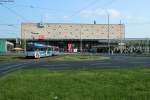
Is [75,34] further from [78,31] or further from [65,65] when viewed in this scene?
[65,65]

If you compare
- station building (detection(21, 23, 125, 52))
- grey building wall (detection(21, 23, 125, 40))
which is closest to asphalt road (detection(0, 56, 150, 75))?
station building (detection(21, 23, 125, 52))

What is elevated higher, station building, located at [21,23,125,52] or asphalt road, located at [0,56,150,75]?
station building, located at [21,23,125,52]

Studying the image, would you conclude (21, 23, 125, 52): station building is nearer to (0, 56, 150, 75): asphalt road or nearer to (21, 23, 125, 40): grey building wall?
(21, 23, 125, 40): grey building wall

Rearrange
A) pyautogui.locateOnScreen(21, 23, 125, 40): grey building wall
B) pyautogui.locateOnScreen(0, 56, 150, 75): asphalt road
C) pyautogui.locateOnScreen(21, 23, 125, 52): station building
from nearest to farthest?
pyautogui.locateOnScreen(0, 56, 150, 75): asphalt road, pyautogui.locateOnScreen(21, 23, 125, 52): station building, pyautogui.locateOnScreen(21, 23, 125, 40): grey building wall

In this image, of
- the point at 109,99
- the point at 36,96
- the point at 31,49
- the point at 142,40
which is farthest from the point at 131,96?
the point at 142,40

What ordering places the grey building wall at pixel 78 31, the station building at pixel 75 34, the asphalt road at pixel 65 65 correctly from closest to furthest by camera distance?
the asphalt road at pixel 65 65 → the station building at pixel 75 34 → the grey building wall at pixel 78 31

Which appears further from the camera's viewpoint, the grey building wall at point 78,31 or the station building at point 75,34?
the grey building wall at point 78,31

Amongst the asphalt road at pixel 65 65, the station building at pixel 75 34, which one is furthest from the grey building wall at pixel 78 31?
the asphalt road at pixel 65 65

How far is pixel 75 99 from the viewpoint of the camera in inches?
477

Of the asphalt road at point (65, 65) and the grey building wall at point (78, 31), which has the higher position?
the grey building wall at point (78, 31)

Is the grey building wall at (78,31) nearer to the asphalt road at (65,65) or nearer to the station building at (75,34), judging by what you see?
the station building at (75,34)

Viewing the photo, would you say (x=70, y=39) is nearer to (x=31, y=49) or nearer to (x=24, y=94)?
(x=31, y=49)

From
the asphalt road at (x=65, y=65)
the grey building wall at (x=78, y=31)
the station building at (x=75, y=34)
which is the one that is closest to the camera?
the asphalt road at (x=65, y=65)

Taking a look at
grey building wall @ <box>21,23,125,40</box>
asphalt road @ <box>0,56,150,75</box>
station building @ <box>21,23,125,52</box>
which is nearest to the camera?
asphalt road @ <box>0,56,150,75</box>
